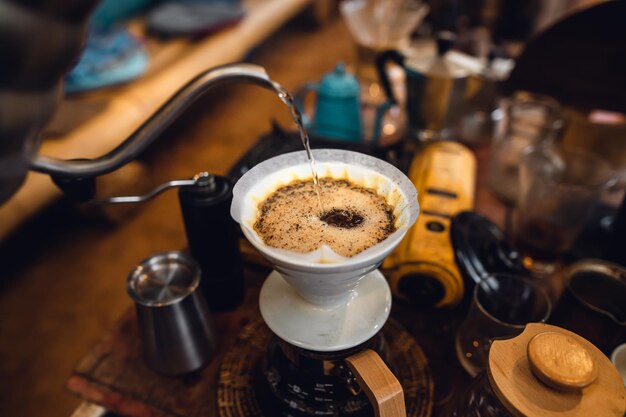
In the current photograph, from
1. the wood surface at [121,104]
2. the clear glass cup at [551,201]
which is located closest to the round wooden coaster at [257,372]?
the clear glass cup at [551,201]

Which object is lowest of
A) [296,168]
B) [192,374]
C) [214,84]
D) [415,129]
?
[192,374]

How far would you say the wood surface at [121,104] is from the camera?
1.90 meters

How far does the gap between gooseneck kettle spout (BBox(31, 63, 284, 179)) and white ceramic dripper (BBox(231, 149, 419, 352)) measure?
0.48 ft

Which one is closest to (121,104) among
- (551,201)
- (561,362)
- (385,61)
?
(385,61)

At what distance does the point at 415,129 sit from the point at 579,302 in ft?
2.69

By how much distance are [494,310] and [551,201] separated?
389 millimetres

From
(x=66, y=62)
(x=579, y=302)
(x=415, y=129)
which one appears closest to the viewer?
(x=66, y=62)

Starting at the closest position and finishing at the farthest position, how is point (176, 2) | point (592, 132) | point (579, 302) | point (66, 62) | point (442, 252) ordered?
1. point (66, 62)
2. point (579, 302)
3. point (442, 252)
4. point (592, 132)
5. point (176, 2)

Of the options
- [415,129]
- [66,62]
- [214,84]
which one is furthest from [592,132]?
[66,62]

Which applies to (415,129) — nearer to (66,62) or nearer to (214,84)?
(214,84)

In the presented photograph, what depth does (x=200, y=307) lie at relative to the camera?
0.95m

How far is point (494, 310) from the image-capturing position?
1.01 m

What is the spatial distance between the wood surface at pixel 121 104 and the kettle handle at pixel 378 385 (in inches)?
55.7

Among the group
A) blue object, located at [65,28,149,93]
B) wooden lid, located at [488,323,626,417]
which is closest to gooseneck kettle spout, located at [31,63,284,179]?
wooden lid, located at [488,323,626,417]
